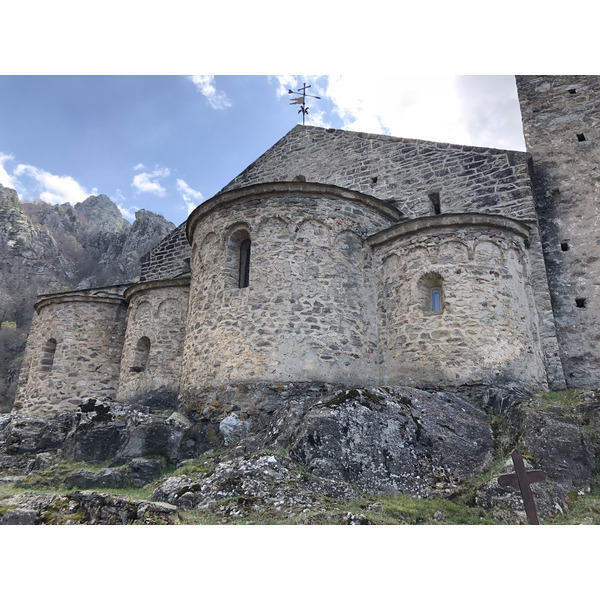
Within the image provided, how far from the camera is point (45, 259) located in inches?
1779

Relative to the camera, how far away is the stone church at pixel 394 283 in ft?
34.0

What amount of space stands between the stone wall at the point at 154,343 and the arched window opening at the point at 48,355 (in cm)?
256

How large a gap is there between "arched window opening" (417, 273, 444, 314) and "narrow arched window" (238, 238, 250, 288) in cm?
370

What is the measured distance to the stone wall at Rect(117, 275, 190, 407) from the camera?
510 inches

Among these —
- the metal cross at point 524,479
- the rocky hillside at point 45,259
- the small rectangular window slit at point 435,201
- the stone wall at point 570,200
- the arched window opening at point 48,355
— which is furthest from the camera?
the rocky hillside at point 45,259

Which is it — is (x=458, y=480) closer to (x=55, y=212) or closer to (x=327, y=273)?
(x=327, y=273)

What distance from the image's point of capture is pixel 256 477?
713cm

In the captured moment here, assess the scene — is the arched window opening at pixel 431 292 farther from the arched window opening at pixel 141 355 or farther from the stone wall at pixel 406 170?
the arched window opening at pixel 141 355

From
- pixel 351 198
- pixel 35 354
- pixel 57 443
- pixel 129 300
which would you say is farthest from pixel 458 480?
pixel 35 354

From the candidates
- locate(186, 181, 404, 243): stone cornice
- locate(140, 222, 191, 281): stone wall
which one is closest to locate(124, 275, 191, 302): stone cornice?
locate(186, 181, 404, 243): stone cornice

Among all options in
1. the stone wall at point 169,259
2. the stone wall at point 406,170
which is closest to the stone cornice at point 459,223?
the stone wall at point 406,170

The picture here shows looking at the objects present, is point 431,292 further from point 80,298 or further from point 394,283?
point 80,298

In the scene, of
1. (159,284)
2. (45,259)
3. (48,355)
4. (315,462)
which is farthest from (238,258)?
(45,259)

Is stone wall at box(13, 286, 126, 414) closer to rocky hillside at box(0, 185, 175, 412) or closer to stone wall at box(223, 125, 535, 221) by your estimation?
stone wall at box(223, 125, 535, 221)
